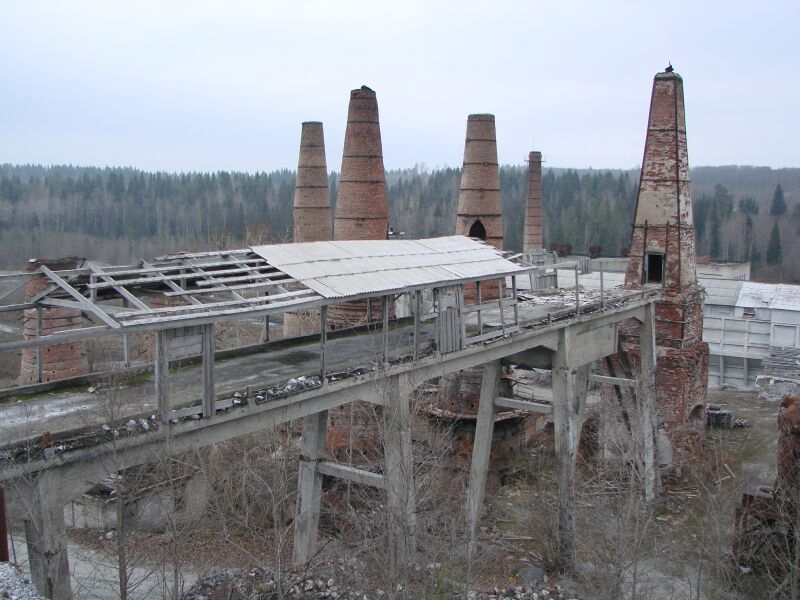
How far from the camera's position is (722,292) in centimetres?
2656

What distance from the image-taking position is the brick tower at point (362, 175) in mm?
16188

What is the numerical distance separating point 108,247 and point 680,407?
2100 inches

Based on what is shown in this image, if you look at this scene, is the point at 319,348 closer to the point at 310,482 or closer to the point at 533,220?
Result: the point at 310,482

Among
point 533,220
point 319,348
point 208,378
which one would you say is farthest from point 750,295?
point 208,378

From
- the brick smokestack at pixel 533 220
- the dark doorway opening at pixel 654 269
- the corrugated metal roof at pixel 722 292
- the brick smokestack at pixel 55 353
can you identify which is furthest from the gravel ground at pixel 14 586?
the corrugated metal roof at pixel 722 292

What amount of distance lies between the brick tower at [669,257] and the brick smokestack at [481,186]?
3.27 metres

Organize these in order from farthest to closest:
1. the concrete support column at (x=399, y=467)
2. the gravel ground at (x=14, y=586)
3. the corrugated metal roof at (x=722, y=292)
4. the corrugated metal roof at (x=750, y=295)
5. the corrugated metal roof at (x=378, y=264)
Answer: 1. the corrugated metal roof at (x=722, y=292)
2. the corrugated metal roof at (x=750, y=295)
3. the corrugated metal roof at (x=378, y=264)
4. the concrete support column at (x=399, y=467)
5. the gravel ground at (x=14, y=586)

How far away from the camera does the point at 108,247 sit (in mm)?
59969

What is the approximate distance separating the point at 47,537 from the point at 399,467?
3.93m

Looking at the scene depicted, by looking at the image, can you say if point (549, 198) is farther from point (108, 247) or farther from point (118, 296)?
point (118, 296)

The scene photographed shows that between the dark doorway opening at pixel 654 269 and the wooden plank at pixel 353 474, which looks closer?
the wooden plank at pixel 353 474

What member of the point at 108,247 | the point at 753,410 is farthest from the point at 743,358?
the point at 108,247

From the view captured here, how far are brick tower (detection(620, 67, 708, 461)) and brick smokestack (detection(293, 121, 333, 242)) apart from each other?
776 centimetres

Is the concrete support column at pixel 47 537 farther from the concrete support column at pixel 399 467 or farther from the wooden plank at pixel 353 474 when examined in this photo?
the wooden plank at pixel 353 474
